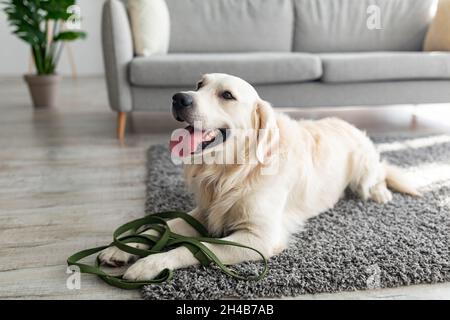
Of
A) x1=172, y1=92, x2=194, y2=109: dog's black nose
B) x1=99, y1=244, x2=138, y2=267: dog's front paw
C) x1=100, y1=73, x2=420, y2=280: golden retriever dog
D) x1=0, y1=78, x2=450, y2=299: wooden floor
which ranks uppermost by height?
x1=172, y1=92, x2=194, y2=109: dog's black nose

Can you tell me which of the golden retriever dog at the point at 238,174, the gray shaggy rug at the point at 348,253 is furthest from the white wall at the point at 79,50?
the golden retriever dog at the point at 238,174

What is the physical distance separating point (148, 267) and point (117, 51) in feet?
6.55

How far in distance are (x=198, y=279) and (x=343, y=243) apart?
0.56 meters

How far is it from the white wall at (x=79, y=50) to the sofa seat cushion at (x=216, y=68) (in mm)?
3844

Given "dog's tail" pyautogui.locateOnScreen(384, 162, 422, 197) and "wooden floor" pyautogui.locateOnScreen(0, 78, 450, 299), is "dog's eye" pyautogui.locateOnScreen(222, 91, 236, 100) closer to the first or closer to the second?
"wooden floor" pyautogui.locateOnScreen(0, 78, 450, 299)

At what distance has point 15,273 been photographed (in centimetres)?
146

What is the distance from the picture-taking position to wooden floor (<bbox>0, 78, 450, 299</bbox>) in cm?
141

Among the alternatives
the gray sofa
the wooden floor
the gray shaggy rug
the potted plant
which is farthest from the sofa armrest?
the potted plant

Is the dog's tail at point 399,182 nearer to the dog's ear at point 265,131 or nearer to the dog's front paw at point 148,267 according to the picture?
the dog's ear at point 265,131

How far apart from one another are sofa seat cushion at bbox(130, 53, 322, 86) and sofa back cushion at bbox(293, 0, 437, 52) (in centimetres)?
88

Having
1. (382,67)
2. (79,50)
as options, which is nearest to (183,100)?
(382,67)

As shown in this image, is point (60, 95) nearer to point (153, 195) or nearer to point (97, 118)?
point (97, 118)

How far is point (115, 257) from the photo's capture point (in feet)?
4.88
